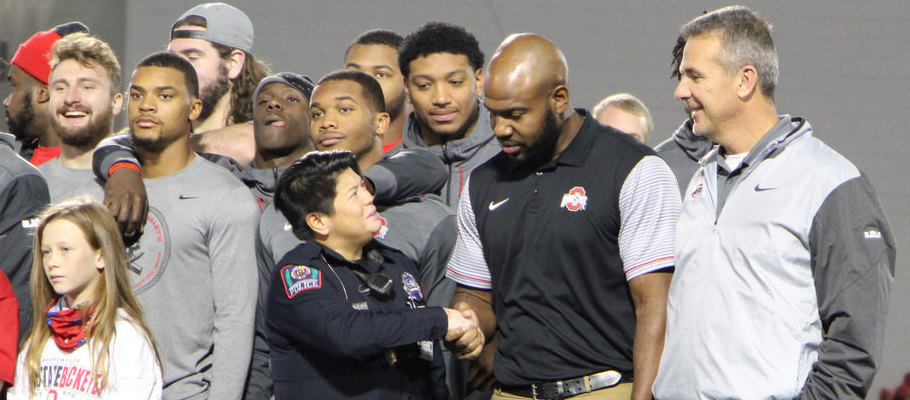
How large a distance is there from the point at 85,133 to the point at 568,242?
5.45 feet

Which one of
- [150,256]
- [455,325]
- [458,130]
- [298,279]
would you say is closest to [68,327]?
[150,256]

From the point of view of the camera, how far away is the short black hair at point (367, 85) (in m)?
3.39

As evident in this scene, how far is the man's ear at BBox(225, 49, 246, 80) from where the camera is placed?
4.27 meters

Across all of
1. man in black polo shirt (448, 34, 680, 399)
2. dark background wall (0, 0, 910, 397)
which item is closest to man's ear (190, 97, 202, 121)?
man in black polo shirt (448, 34, 680, 399)

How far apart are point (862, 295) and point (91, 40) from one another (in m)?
2.53

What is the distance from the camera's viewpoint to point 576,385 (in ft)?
8.64

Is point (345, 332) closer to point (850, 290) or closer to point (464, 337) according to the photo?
point (464, 337)

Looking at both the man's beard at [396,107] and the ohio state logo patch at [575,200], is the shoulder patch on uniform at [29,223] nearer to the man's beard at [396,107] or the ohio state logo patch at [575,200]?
the man's beard at [396,107]

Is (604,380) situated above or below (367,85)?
below

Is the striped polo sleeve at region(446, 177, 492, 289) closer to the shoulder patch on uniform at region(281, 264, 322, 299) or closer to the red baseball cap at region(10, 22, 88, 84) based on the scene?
the shoulder patch on uniform at region(281, 264, 322, 299)

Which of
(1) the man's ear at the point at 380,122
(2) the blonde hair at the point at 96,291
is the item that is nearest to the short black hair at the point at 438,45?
(1) the man's ear at the point at 380,122

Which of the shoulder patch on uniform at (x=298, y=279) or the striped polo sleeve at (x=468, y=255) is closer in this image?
the shoulder patch on uniform at (x=298, y=279)

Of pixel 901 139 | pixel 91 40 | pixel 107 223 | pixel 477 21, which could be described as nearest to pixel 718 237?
pixel 107 223

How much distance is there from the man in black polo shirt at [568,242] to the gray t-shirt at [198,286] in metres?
0.73
